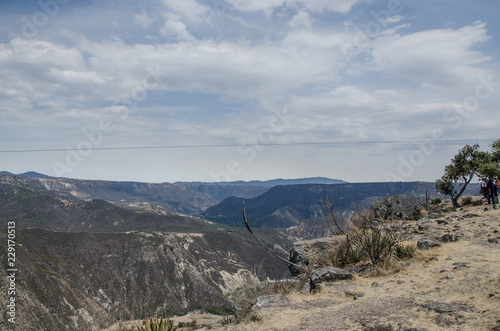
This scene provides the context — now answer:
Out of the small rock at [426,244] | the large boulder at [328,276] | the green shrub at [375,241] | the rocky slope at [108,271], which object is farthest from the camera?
the rocky slope at [108,271]

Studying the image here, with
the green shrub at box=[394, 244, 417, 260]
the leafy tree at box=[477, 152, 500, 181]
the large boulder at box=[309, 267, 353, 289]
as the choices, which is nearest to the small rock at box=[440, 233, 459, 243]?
the green shrub at box=[394, 244, 417, 260]

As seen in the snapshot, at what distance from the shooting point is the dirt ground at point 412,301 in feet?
15.8

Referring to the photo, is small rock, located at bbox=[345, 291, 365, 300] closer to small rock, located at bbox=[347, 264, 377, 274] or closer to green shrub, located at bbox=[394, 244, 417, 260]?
small rock, located at bbox=[347, 264, 377, 274]

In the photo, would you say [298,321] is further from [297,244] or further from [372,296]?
[297,244]

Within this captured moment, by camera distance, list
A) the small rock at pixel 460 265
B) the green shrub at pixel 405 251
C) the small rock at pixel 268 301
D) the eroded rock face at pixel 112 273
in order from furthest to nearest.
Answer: the eroded rock face at pixel 112 273 → the green shrub at pixel 405 251 → the small rock at pixel 460 265 → the small rock at pixel 268 301

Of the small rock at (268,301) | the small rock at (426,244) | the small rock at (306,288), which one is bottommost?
the small rock at (306,288)

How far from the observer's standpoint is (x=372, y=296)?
21.1 ft

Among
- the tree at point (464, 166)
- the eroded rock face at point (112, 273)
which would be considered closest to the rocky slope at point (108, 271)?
the eroded rock face at point (112, 273)

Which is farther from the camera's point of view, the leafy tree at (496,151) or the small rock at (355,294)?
the leafy tree at (496,151)

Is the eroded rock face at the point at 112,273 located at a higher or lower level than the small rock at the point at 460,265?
lower

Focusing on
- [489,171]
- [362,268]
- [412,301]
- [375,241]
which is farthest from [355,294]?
[489,171]

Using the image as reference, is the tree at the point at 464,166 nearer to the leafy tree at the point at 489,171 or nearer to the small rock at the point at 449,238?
the leafy tree at the point at 489,171

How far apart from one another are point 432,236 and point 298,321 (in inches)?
349

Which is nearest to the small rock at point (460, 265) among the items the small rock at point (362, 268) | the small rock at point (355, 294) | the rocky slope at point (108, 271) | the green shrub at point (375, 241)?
the green shrub at point (375, 241)
